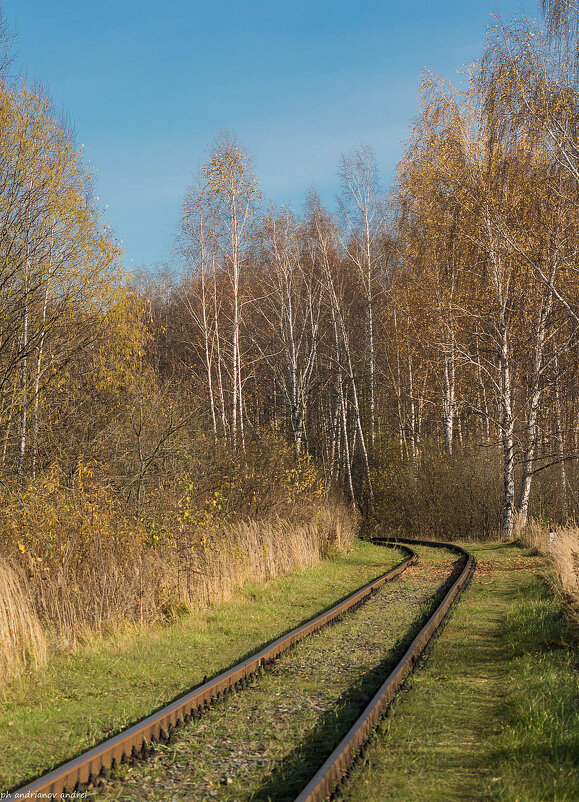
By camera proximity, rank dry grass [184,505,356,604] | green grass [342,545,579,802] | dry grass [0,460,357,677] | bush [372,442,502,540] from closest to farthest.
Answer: green grass [342,545,579,802]
dry grass [0,460,357,677]
dry grass [184,505,356,604]
bush [372,442,502,540]

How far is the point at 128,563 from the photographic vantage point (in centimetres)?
1015

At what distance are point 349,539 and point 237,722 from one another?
15.1 m

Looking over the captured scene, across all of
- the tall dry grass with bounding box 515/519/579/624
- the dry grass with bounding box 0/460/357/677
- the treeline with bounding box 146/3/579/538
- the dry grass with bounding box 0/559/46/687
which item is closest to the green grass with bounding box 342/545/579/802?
the tall dry grass with bounding box 515/519/579/624

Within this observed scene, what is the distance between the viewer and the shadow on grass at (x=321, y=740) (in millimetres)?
4781

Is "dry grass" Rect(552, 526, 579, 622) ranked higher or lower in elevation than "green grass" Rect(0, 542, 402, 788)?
higher

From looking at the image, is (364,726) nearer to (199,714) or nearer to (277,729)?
(277,729)

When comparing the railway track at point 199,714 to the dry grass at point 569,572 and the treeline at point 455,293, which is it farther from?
the treeline at point 455,293

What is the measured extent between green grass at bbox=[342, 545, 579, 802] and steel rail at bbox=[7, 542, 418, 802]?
1578mm

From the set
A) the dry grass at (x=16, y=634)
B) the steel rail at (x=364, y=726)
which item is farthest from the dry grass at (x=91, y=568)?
the steel rail at (x=364, y=726)

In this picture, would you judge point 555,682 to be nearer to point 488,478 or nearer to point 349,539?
point 349,539

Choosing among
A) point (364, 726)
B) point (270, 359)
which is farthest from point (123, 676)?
point (270, 359)

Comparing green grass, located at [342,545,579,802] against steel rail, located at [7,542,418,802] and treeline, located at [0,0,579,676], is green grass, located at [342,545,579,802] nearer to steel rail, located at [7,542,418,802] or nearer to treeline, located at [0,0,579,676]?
steel rail, located at [7,542,418,802]

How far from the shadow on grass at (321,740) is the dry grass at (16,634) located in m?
3.13

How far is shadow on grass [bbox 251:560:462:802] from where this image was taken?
4781 millimetres
